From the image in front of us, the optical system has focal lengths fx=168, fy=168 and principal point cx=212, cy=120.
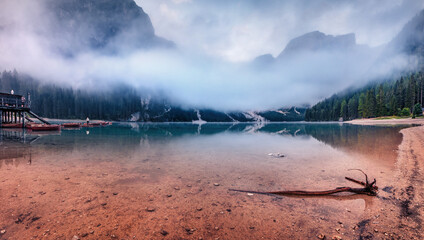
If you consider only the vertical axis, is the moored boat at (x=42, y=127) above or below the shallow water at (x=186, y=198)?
above

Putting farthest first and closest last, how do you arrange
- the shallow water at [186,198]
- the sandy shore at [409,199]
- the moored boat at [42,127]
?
the moored boat at [42,127]
the shallow water at [186,198]
the sandy shore at [409,199]

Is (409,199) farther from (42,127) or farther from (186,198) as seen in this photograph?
(42,127)

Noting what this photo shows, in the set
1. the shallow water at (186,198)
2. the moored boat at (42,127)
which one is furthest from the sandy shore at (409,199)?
the moored boat at (42,127)

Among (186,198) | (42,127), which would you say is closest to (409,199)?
(186,198)

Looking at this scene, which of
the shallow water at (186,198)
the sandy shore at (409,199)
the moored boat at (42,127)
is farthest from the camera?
the moored boat at (42,127)

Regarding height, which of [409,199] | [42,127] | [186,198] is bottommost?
[186,198]

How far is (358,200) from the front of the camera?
25.8 feet

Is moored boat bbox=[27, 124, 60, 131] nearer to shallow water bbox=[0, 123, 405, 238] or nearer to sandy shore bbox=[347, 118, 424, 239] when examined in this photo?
shallow water bbox=[0, 123, 405, 238]

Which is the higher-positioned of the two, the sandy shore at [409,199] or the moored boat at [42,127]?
the moored boat at [42,127]

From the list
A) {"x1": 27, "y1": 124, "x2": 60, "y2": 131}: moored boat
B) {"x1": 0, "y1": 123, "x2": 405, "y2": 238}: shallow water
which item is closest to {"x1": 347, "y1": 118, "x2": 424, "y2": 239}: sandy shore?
{"x1": 0, "y1": 123, "x2": 405, "y2": 238}: shallow water

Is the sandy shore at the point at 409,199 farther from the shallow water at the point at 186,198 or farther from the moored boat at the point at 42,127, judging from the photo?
the moored boat at the point at 42,127

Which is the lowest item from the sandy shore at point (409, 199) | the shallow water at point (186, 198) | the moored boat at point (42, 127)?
the shallow water at point (186, 198)

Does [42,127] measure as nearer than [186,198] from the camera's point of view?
No

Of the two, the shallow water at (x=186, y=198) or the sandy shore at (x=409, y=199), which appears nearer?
the sandy shore at (x=409, y=199)
